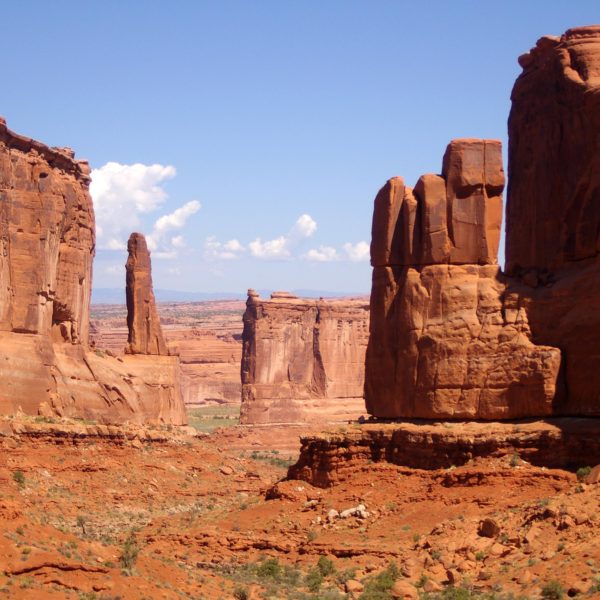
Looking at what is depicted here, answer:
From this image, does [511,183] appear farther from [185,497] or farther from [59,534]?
[59,534]

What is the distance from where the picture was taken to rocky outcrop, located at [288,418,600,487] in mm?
38594

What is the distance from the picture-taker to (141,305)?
67062 mm

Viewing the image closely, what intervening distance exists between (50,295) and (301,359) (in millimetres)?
47582

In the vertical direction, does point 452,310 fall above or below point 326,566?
above

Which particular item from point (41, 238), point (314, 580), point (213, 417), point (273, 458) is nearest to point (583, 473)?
point (314, 580)

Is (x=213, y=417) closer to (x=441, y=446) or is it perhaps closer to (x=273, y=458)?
(x=273, y=458)

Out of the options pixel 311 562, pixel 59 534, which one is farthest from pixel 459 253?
pixel 59 534

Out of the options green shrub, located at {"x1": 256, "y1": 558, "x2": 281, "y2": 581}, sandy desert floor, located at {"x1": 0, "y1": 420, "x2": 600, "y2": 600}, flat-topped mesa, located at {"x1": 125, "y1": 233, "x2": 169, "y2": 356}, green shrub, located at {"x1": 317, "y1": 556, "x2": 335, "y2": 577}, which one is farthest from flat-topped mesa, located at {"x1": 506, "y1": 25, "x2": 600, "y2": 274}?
flat-topped mesa, located at {"x1": 125, "y1": 233, "x2": 169, "y2": 356}

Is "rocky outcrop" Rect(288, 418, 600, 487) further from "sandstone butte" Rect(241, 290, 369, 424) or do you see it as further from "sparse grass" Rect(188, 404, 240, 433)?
"sparse grass" Rect(188, 404, 240, 433)

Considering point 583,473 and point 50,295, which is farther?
point 50,295

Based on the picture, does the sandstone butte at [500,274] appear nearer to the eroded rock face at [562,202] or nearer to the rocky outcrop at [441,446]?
the eroded rock face at [562,202]

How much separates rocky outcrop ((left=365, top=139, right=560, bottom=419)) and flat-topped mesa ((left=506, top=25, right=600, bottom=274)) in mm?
2035

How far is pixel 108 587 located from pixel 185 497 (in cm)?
2627

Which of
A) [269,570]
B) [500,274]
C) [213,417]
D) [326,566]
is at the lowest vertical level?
[213,417]
